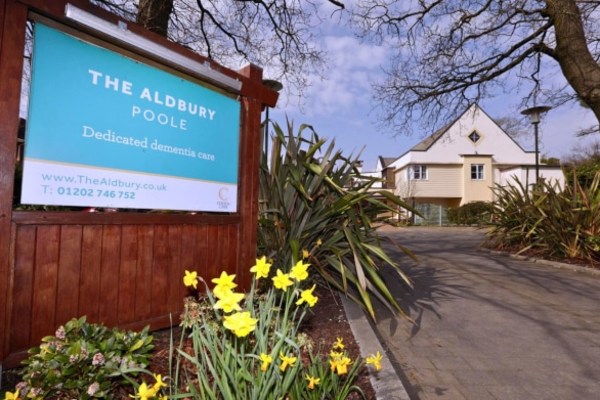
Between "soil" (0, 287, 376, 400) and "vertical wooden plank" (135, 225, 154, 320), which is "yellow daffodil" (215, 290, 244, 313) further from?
"vertical wooden plank" (135, 225, 154, 320)

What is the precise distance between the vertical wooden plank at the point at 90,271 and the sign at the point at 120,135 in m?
0.20

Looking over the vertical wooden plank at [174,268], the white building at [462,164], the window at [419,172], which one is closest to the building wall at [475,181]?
the white building at [462,164]

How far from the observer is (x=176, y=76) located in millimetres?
2787

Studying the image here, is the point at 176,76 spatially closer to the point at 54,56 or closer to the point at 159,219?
the point at 54,56

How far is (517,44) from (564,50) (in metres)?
1.87

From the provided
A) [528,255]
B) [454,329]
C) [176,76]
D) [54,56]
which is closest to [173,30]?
[176,76]

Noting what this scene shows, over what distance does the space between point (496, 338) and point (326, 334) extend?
161cm

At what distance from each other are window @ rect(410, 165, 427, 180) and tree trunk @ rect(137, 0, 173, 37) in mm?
30206

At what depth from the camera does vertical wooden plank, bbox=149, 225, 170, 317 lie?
8.57 feet

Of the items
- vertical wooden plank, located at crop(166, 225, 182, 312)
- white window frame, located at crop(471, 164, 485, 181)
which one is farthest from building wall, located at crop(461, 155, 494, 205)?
vertical wooden plank, located at crop(166, 225, 182, 312)

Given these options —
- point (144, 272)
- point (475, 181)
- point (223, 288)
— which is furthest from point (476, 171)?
point (223, 288)

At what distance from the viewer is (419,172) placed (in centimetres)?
3388

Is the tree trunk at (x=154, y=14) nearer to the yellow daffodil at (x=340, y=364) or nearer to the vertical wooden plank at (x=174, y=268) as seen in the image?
the vertical wooden plank at (x=174, y=268)

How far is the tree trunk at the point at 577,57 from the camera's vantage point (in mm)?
8773
